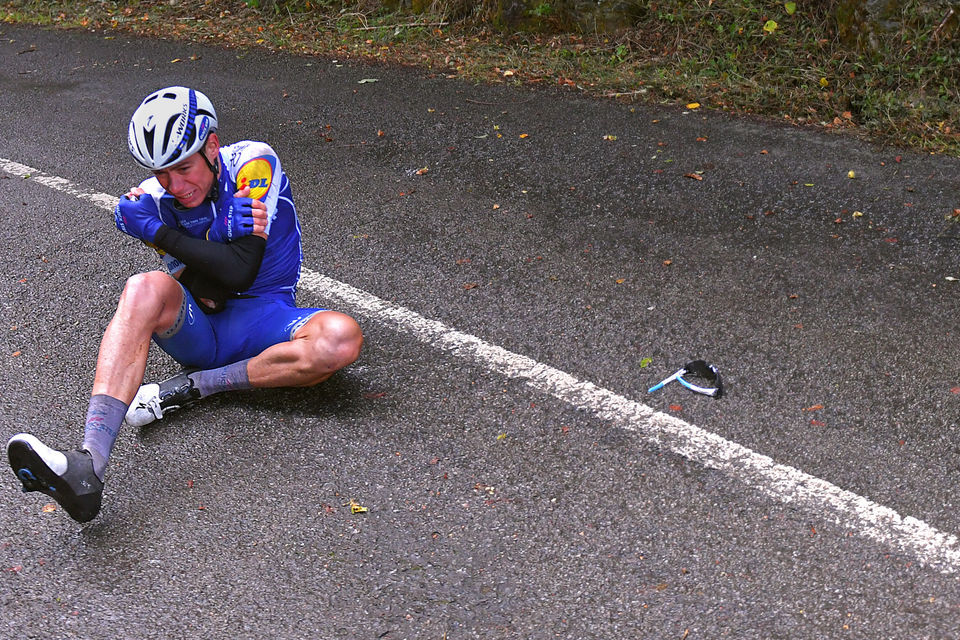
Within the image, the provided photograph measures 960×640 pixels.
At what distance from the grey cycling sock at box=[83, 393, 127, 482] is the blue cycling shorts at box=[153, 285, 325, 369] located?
0.45m

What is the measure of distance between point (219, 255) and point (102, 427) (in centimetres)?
83

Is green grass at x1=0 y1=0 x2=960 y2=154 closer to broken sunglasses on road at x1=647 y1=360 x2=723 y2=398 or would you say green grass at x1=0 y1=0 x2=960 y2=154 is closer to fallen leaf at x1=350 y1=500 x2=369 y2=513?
broken sunglasses on road at x1=647 y1=360 x2=723 y2=398

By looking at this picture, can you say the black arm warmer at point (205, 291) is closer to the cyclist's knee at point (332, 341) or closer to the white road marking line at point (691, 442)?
the cyclist's knee at point (332, 341)

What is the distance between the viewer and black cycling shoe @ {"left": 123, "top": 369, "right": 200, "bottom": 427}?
12.9ft

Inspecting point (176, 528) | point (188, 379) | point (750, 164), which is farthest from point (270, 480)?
point (750, 164)

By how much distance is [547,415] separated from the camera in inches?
149

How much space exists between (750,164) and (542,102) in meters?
2.03

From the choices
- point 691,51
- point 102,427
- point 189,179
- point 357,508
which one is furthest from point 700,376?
point 691,51

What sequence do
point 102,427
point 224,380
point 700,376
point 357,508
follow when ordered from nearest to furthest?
1. point 357,508
2. point 102,427
3. point 700,376
4. point 224,380

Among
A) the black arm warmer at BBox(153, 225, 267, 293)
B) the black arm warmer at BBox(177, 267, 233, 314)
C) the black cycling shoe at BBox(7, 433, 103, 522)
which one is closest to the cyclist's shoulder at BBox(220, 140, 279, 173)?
the black arm warmer at BBox(153, 225, 267, 293)

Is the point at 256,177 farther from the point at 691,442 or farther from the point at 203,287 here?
the point at 691,442

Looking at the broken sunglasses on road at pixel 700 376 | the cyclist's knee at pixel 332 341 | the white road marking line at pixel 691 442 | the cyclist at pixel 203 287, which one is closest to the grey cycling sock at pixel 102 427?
the cyclist at pixel 203 287

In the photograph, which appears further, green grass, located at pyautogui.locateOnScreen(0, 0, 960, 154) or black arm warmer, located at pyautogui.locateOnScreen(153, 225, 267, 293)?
green grass, located at pyautogui.locateOnScreen(0, 0, 960, 154)

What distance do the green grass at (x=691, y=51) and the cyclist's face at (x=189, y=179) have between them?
4312mm
